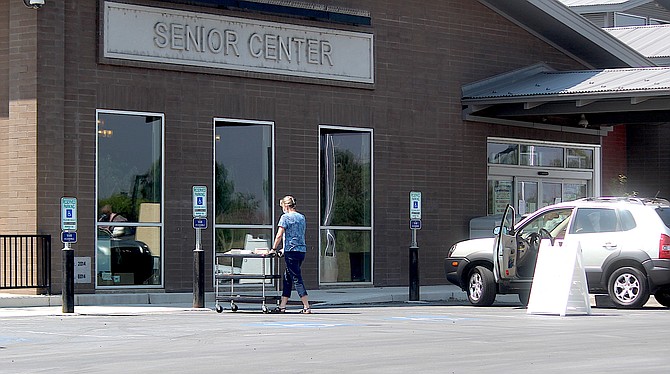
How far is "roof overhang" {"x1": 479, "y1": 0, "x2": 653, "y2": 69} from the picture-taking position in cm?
2764

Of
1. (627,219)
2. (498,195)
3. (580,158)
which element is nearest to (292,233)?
(627,219)

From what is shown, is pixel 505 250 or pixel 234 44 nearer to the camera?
pixel 505 250

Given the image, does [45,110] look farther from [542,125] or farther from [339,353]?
[542,125]

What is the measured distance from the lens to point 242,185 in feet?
77.2

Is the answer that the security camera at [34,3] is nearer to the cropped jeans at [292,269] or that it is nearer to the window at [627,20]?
the cropped jeans at [292,269]

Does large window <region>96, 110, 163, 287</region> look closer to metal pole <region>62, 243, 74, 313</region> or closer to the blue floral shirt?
metal pole <region>62, 243, 74, 313</region>

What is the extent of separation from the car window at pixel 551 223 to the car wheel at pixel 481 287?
0.93 m

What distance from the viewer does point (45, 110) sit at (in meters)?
20.9

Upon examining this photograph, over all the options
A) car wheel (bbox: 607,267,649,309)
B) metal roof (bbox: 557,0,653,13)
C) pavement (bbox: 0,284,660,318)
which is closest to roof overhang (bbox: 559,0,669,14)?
metal roof (bbox: 557,0,653,13)

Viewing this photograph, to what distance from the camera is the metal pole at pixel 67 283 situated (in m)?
18.9

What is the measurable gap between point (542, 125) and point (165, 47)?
1028cm

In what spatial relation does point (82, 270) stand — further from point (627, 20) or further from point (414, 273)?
point (627, 20)

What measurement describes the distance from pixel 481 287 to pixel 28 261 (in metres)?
7.47

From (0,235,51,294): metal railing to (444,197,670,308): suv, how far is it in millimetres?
6896
